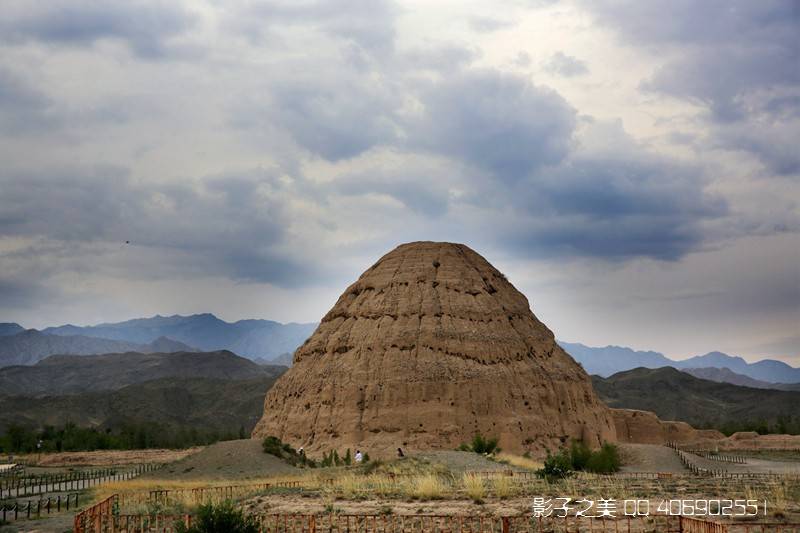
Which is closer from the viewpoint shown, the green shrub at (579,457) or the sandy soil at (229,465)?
the sandy soil at (229,465)

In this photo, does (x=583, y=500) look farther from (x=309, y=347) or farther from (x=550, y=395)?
(x=309, y=347)

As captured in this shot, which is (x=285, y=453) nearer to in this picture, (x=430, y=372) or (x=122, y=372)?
(x=430, y=372)

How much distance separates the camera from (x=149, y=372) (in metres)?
184

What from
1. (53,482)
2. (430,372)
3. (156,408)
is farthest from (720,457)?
(156,408)

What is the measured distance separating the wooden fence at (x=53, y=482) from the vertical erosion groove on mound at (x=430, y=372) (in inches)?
340

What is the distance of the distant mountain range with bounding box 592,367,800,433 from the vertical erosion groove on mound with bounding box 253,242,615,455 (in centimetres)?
6525

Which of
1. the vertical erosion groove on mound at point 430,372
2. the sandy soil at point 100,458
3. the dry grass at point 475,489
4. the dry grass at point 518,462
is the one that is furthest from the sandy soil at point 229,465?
Result: the sandy soil at point 100,458

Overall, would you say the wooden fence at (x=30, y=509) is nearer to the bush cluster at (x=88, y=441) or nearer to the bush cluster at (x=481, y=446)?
the bush cluster at (x=481, y=446)

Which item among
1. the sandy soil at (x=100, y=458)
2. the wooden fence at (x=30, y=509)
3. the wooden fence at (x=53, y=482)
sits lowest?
the sandy soil at (x=100, y=458)

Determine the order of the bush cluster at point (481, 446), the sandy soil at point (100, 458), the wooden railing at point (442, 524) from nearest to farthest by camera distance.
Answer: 1. the wooden railing at point (442, 524)
2. the bush cluster at point (481, 446)
3. the sandy soil at point (100, 458)

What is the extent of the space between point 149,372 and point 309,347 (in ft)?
490

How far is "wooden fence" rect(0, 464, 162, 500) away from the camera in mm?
33031

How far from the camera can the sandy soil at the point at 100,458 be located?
183 feet

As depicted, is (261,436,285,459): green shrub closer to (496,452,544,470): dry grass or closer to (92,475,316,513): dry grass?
(92,475,316,513): dry grass
